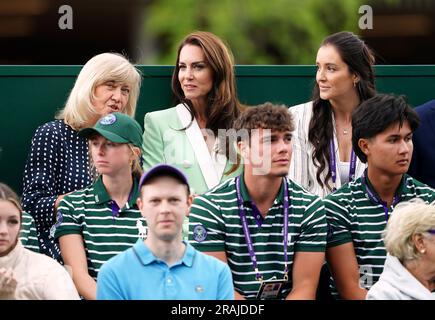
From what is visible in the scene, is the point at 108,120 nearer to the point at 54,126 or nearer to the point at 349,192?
the point at 54,126

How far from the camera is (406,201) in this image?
7.86 meters

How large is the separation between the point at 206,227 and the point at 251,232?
0.22 m

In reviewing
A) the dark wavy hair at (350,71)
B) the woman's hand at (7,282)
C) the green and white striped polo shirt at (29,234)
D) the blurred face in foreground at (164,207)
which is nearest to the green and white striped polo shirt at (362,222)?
the dark wavy hair at (350,71)

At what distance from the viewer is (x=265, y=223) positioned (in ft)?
24.9

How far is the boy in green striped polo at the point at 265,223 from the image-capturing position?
7.52 metres

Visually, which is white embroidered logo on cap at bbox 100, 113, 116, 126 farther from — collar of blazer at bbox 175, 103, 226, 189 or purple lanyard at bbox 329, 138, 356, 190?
purple lanyard at bbox 329, 138, 356, 190

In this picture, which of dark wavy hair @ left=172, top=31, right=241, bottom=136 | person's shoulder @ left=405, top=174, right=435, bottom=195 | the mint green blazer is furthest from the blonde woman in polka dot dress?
person's shoulder @ left=405, top=174, right=435, bottom=195

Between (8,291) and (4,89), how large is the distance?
2268mm

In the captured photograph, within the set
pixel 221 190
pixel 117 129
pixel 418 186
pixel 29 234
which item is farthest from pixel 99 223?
pixel 418 186

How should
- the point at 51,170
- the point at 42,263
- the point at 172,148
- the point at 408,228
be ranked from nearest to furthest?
the point at 42,263, the point at 408,228, the point at 51,170, the point at 172,148

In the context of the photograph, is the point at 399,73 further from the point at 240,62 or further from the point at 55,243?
the point at 240,62

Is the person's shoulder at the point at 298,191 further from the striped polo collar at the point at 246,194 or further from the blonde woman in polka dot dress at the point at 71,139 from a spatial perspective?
the blonde woman in polka dot dress at the point at 71,139

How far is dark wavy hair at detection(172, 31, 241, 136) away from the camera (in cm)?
852
